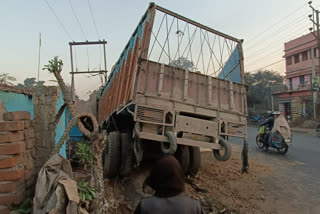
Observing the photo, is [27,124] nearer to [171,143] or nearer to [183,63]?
[171,143]

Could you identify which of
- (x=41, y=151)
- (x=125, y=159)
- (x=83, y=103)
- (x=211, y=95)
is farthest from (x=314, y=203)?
(x=83, y=103)

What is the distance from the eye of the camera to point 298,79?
87.1 feet

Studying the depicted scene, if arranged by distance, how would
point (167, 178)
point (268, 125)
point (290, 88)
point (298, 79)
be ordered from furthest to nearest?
point (298, 79), point (290, 88), point (268, 125), point (167, 178)

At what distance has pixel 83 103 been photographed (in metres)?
12.3

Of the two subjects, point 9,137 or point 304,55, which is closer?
point 9,137

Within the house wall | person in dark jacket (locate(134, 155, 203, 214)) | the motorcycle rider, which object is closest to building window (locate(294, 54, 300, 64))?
the motorcycle rider

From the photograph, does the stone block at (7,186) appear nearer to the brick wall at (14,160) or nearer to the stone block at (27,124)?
the brick wall at (14,160)

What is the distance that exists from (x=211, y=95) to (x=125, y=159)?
6.93 ft

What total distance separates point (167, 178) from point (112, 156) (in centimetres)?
329

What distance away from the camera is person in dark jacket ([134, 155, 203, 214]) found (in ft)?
4.63

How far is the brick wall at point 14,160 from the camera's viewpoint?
223cm

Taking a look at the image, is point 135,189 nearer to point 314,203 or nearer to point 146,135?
point 146,135

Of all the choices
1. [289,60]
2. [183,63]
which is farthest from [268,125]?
[289,60]

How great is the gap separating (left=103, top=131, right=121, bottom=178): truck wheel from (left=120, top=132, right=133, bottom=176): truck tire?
0.33 feet
